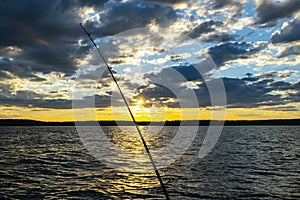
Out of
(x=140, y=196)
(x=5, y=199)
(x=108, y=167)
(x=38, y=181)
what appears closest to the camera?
(x=5, y=199)

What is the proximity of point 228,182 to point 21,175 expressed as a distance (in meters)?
17.1

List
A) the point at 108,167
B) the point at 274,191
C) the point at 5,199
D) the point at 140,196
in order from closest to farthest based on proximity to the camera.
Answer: the point at 5,199, the point at 140,196, the point at 274,191, the point at 108,167

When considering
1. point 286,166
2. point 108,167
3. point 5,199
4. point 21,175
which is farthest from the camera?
point 286,166

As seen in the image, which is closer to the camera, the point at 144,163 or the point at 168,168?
the point at 168,168

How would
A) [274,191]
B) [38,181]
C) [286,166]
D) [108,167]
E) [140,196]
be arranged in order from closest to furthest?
[140,196] < [274,191] < [38,181] < [108,167] < [286,166]

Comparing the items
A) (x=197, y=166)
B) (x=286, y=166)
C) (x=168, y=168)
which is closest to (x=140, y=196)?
(x=168, y=168)

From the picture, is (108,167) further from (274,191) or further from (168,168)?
(274,191)

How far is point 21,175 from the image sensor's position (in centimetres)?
2650

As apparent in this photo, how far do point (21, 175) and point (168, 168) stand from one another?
13614mm

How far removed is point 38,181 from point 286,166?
25.3 metres

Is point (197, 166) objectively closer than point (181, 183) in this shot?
No

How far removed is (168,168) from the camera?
103 feet

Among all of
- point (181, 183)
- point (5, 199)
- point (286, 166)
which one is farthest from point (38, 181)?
point (286, 166)

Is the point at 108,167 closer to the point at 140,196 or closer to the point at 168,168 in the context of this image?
the point at 168,168
